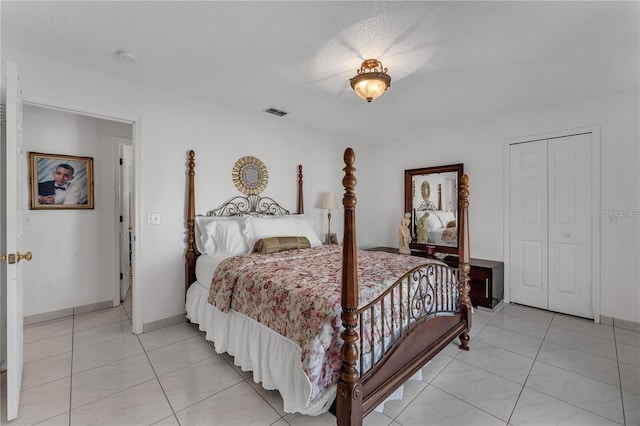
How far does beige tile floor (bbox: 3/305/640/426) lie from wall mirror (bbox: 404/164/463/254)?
163 centimetres

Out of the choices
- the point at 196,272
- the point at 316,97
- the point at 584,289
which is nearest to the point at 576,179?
the point at 584,289

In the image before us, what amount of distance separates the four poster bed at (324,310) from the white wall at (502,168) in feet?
5.07

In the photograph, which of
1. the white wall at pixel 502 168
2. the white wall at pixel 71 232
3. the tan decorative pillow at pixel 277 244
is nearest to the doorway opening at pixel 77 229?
the white wall at pixel 71 232

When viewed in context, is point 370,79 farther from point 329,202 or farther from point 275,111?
point 329,202

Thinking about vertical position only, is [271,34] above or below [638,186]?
above

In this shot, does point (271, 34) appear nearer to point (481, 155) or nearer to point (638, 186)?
point (481, 155)

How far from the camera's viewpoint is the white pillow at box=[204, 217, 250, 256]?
10.0 feet

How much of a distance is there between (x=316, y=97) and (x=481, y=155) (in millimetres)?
2372

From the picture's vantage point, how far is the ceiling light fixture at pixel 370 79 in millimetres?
2260

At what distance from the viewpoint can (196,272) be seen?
10.1 feet

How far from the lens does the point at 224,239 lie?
3.08 m

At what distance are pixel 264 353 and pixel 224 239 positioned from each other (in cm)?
143

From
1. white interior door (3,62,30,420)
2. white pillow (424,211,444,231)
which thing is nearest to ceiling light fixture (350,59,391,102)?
white interior door (3,62,30,420)

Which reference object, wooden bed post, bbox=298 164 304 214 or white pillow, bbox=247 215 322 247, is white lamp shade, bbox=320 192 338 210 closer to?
wooden bed post, bbox=298 164 304 214
